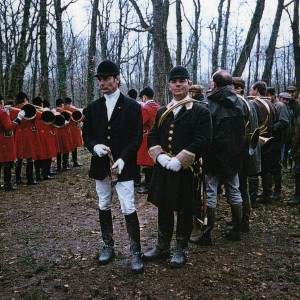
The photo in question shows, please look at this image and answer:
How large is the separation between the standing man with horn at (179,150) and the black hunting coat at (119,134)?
0.78ft

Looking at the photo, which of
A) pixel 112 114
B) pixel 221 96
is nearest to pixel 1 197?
pixel 112 114

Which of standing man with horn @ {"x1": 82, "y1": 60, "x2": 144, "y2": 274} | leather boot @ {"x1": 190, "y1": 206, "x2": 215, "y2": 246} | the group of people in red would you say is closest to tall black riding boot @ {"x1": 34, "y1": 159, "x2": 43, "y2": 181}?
the group of people in red

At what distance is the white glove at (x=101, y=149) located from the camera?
400 cm

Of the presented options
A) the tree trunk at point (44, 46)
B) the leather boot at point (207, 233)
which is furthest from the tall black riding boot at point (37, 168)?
the tree trunk at point (44, 46)

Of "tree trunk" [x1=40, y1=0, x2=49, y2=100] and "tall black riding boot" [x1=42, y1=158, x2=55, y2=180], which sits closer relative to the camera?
"tall black riding boot" [x1=42, y1=158, x2=55, y2=180]

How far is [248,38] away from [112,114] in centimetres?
901

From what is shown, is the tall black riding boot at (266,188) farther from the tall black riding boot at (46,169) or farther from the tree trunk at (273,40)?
the tree trunk at (273,40)

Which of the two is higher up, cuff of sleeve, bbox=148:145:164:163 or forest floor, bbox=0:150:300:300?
cuff of sleeve, bbox=148:145:164:163

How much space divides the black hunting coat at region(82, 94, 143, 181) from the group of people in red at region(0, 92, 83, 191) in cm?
436

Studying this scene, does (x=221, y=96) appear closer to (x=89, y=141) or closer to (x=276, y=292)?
(x=89, y=141)

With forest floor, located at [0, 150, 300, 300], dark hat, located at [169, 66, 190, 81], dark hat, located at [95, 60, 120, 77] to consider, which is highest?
dark hat, located at [95, 60, 120, 77]

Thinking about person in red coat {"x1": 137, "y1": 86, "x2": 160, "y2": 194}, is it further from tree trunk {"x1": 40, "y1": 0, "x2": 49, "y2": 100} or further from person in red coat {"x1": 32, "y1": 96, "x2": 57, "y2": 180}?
tree trunk {"x1": 40, "y1": 0, "x2": 49, "y2": 100}

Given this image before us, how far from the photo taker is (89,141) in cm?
423

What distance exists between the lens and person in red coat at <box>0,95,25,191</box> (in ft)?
25.6
